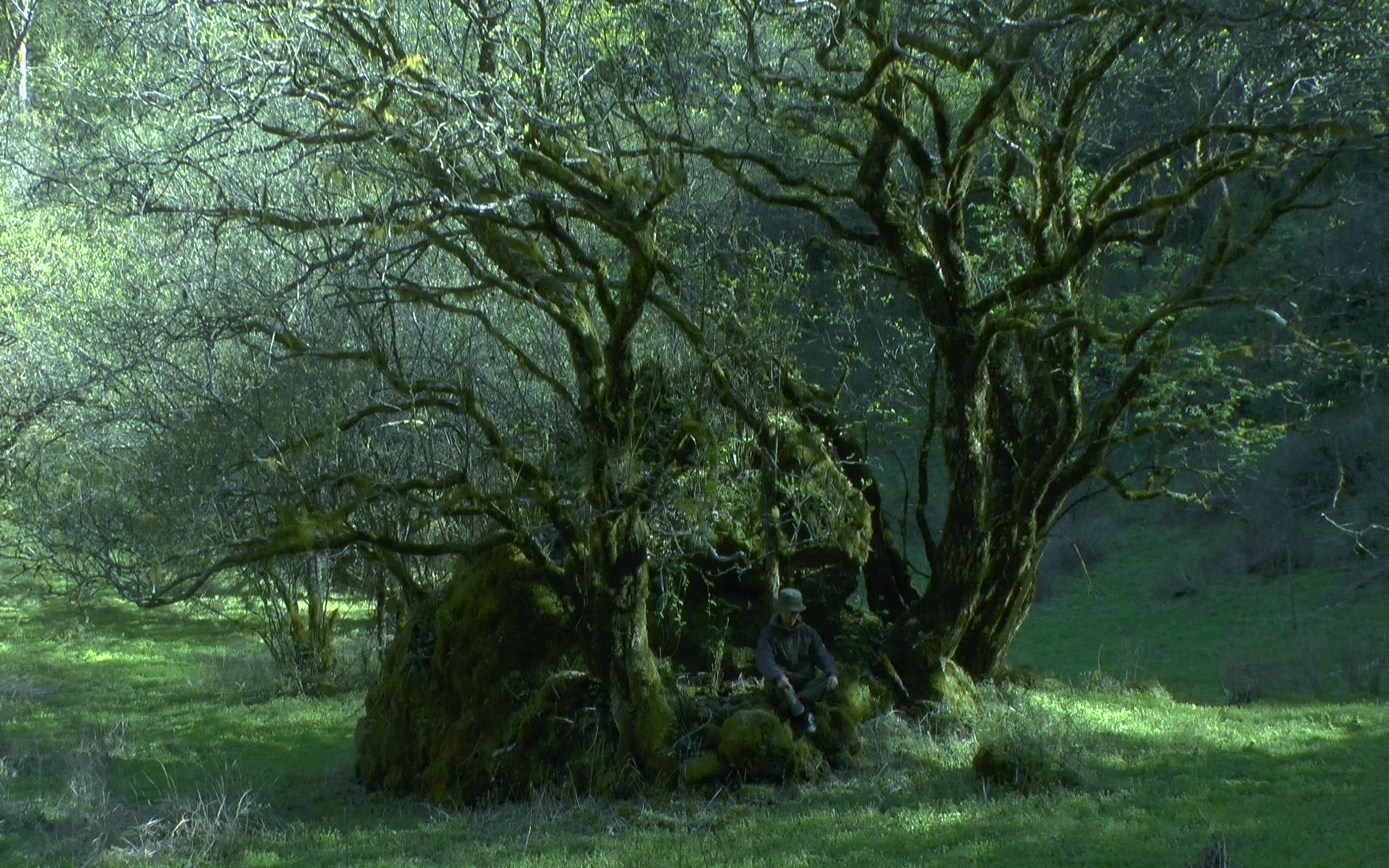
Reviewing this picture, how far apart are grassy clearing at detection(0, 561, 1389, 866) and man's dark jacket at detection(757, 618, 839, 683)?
88 cm

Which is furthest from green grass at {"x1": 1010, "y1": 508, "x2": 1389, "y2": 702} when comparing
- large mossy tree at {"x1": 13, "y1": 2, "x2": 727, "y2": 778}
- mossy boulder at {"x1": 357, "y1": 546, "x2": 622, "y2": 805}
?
large mossy tree at {"x1": 13, "y1": 2, "x2": 727, "y2": 778}

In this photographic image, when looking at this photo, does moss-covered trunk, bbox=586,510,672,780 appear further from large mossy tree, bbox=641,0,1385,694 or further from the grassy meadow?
large mossy tree, bbox=641,0,1385,694

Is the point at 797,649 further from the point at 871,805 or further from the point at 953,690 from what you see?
the point at 953,690

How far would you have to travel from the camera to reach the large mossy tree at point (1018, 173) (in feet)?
34.1

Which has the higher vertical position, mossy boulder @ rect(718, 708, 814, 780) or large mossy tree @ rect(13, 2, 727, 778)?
large mossy tree @ rect(13, 2, 727, 778)

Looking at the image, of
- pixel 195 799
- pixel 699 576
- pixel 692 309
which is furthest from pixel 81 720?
pixel 692 309

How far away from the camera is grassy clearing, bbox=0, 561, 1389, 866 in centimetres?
792

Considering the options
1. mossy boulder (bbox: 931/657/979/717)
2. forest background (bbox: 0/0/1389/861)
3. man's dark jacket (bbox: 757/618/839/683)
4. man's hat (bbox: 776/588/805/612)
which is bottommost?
mossy boulder (bbox: 931/657/979/717)

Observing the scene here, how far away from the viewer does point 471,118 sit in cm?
854

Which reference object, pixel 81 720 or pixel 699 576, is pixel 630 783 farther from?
pixel 81 720

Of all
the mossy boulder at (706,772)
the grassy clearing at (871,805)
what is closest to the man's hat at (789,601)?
the mossy boulder at (706,772)

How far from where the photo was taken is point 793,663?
428 inches

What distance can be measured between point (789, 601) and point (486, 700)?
315cm

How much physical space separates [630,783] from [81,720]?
9916mm
